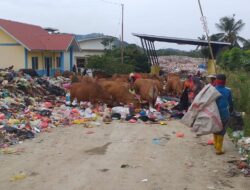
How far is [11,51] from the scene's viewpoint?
2703cm

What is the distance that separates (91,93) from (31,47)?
1310 centimetres

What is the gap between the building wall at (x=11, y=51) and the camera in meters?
26.8

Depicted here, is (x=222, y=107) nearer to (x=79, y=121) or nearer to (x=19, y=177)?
(x=19, y=177)

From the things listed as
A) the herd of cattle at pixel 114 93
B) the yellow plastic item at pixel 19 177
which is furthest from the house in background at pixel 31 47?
the yellow plastic item at pixel 19 177

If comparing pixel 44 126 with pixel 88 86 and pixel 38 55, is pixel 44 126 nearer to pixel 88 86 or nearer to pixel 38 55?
pixel 88 86

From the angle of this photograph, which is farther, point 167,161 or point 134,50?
point 134,50

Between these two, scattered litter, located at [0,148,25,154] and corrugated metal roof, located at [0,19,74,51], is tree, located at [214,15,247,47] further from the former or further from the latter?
scattered litter, located at [0,148,25,154]

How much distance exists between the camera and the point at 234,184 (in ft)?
20.5

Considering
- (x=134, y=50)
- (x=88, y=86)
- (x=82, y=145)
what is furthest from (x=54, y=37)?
(x=82, y=145)

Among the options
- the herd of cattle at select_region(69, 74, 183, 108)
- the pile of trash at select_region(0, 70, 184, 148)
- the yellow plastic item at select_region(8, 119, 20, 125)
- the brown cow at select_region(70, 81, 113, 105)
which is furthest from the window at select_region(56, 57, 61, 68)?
the yellow plastic item at select_region(8, 119, 20, 125)

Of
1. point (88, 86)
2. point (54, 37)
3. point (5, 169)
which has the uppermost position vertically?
point (54, 37)

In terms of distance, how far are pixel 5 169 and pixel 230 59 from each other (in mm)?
26003

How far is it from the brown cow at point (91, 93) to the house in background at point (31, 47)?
12242 mm

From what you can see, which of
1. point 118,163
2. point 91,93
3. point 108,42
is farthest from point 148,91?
point 108,42
